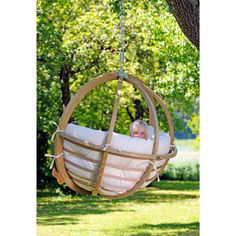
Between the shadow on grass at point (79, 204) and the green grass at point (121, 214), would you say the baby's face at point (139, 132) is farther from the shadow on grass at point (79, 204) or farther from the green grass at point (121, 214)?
the shadow on grass at point (79, 204)

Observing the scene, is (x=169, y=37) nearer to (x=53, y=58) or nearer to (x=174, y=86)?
(x=174, y=86)

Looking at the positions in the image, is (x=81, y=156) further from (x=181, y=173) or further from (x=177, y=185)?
(x=181, y=173)

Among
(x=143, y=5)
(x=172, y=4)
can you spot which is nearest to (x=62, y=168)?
Answer: (x=172, y=4)

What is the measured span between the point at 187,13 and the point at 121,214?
4887 mm

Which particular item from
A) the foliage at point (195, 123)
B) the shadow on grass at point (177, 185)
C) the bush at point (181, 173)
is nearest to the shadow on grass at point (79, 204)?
the shadow on grass at point (177, 185)

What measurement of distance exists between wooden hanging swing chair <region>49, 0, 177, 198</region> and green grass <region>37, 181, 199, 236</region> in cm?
380

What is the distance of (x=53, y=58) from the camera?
8.05 m

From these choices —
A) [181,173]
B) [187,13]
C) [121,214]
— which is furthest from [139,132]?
[181,173]

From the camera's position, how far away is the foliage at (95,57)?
7.64 metres

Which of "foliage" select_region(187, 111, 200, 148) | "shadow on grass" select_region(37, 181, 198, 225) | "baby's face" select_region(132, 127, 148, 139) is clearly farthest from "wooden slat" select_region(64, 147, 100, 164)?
"foliage" select_region(187, 111, 200, 148)

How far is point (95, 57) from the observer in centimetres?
858

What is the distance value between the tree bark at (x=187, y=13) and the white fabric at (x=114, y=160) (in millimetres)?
570

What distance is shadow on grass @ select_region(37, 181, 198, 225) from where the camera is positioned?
7297 millimetres
